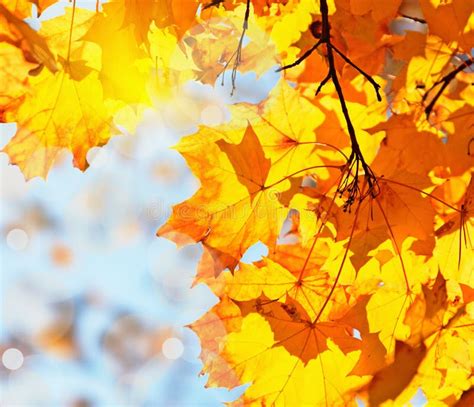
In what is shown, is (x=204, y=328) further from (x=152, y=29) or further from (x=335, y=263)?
(x=152, y=29)

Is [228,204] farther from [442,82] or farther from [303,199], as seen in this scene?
[442,82]

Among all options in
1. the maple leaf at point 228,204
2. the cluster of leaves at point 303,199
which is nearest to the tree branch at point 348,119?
the cluster of leaves at point 303,199

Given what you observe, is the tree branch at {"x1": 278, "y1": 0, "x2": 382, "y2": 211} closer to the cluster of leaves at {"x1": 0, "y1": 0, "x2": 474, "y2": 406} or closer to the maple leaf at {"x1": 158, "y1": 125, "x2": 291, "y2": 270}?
the cluster of leaves at {"x1": 0, "y1": 0, "x2": 474, "y2": 406}

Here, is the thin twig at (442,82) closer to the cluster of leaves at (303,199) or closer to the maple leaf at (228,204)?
the cluster of leaves at (303,199)

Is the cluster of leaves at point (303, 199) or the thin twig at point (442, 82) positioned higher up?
the thin twig at point (442, 82)

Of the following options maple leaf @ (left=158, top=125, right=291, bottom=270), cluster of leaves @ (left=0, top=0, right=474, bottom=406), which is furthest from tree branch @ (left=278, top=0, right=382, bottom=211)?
maple leaf @ (left=158, top=125, right=291, bottom=270)

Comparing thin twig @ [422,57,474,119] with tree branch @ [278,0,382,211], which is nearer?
tree branch @ [278,0,382,211]

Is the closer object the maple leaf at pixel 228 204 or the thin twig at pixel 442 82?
the maple leaf at pixel 228 204

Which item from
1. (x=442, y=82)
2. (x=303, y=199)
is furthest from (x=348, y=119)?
(x=442, y=82)

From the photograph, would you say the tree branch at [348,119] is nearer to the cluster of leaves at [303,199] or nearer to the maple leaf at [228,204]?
the cluster of leaves at [303,199]

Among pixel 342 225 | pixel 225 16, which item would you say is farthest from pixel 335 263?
pixel 225 16
